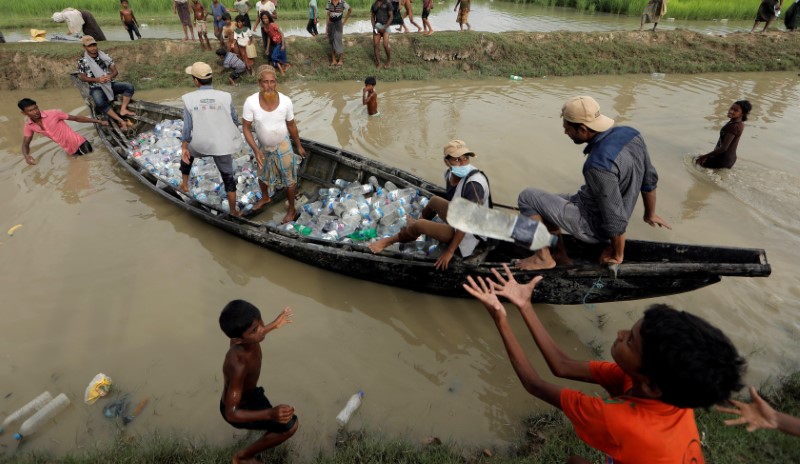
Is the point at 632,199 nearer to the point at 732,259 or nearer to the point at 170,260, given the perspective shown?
the point at 732,259

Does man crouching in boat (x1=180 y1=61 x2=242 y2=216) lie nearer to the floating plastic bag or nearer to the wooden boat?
the wooden boat

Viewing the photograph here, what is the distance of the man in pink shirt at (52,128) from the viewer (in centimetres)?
626

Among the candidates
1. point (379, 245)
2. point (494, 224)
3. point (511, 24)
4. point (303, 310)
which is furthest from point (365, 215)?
point (511, 24)

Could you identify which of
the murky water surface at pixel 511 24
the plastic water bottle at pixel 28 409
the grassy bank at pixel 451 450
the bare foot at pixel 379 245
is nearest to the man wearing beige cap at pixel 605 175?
the grassy bank at pixel 451 450

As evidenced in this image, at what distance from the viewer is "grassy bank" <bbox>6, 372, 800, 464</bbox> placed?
277 cm

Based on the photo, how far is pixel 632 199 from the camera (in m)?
3.07

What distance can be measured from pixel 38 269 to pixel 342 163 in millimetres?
3761

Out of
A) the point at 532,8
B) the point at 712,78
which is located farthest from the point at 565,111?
the point at 532,8

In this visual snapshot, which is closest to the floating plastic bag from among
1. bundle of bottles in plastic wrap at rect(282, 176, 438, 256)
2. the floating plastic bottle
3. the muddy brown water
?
the muddy brown water

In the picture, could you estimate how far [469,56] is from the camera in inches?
480

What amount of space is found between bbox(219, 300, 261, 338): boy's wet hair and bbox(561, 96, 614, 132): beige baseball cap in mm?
2466

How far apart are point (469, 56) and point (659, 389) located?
39.9ft

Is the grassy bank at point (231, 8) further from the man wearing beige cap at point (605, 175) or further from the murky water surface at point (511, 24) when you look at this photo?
the man wearing beige cap at point (605, 175)

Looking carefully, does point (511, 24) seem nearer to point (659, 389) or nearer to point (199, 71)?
point (199, 71)
